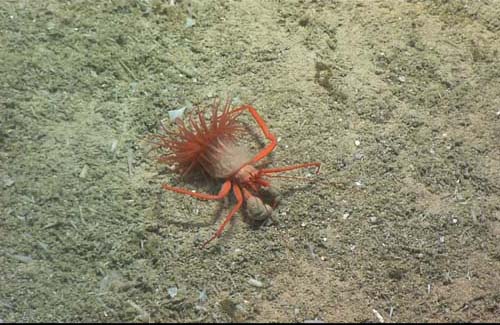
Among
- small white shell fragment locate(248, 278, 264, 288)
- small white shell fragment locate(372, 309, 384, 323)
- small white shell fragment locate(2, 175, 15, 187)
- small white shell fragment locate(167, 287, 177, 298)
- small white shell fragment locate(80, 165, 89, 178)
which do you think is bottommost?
small white shell fragment locate(167, 287, 177, 298)

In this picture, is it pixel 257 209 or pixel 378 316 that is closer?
pixel 378 316

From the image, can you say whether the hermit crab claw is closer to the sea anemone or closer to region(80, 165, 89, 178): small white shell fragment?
the sea anemone

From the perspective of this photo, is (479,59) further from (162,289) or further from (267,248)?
(162,289)

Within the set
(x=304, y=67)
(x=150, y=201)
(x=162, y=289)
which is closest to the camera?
(x=162, y=289)

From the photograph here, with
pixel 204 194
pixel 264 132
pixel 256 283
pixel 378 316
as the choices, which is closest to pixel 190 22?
pixel 264 132

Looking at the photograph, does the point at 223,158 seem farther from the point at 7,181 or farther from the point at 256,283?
the point at 7,181

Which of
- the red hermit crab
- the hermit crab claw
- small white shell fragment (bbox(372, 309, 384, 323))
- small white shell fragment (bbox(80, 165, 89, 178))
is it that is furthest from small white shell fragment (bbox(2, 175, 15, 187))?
small white shell fragment (bbox(372, 309, 384, 323))

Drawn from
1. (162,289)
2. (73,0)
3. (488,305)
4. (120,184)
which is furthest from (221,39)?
(488,305)
